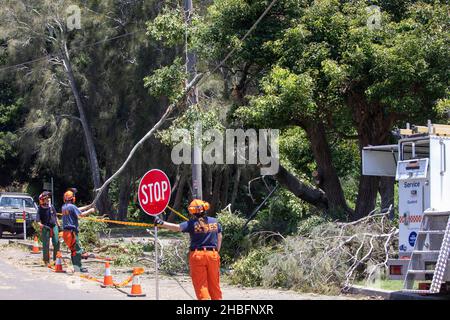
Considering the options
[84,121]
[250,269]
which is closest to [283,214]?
[250,269]

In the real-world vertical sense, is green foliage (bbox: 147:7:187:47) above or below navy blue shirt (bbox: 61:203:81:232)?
above

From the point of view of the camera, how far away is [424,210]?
12570 mm

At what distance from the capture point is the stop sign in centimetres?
1111

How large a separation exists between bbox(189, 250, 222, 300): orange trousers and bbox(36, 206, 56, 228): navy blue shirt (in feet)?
26.0

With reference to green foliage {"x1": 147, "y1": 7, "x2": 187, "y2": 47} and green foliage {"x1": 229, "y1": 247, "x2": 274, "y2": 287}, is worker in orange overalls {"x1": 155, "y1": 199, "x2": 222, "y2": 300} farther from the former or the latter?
green foliage {"x1": 147, "y1": 7, "x2": 187, "y2": 47}

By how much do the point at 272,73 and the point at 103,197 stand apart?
23457 millimetres

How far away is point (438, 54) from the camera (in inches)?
674

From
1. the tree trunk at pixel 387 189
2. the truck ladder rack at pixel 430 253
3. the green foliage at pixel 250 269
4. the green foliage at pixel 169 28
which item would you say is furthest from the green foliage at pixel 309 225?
the green foliage at pixel 169 28

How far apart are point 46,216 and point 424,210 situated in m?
9.57

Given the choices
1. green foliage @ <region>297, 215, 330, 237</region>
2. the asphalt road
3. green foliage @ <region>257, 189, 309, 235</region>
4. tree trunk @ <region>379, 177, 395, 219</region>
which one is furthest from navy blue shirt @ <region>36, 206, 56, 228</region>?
tree trunk @ <region>379, 177, 395, 219</region>

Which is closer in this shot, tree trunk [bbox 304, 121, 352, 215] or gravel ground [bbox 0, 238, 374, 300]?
gravel ground [bbox 0, 238, 374, 300]

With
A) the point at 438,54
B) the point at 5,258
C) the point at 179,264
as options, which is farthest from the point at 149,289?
the point at 438,54

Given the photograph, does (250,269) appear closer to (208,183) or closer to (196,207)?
(196,207)
